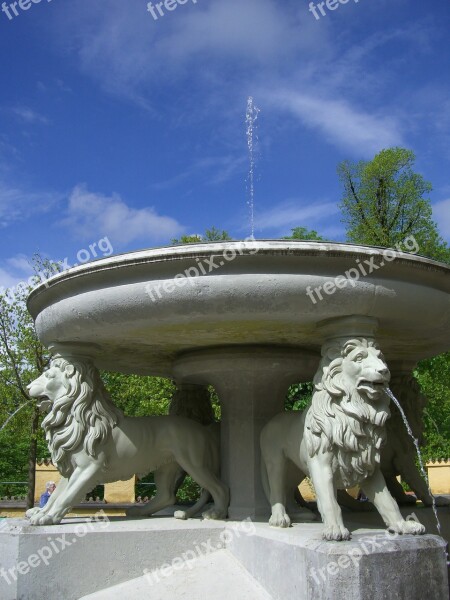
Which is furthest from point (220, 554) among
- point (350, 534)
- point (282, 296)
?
point (282, 296)

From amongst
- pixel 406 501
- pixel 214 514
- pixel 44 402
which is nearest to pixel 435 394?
pixel 406 501

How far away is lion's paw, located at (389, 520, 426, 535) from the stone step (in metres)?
0.93

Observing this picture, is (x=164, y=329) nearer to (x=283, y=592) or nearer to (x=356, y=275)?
(x=356, y=275)

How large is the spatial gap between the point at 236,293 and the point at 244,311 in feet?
0.54

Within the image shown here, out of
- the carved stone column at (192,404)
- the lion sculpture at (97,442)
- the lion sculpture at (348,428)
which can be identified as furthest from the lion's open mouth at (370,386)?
the carved stone column at (192,404)

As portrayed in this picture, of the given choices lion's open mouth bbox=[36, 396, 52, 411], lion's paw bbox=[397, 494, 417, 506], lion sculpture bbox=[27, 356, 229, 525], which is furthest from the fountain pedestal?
lion's paw bbox=[397, 494, 417, 506]

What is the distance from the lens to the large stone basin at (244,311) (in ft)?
13.6

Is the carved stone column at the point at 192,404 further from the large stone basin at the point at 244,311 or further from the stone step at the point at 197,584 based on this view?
the stone step at the point at 197,584

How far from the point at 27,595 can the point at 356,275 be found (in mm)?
3087

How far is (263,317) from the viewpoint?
4.38m

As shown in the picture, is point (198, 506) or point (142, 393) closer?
point (198, 506)

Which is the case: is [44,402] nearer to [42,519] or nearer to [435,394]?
[42,519]

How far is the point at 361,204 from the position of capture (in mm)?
22688

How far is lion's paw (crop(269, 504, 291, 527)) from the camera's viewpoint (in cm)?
468
